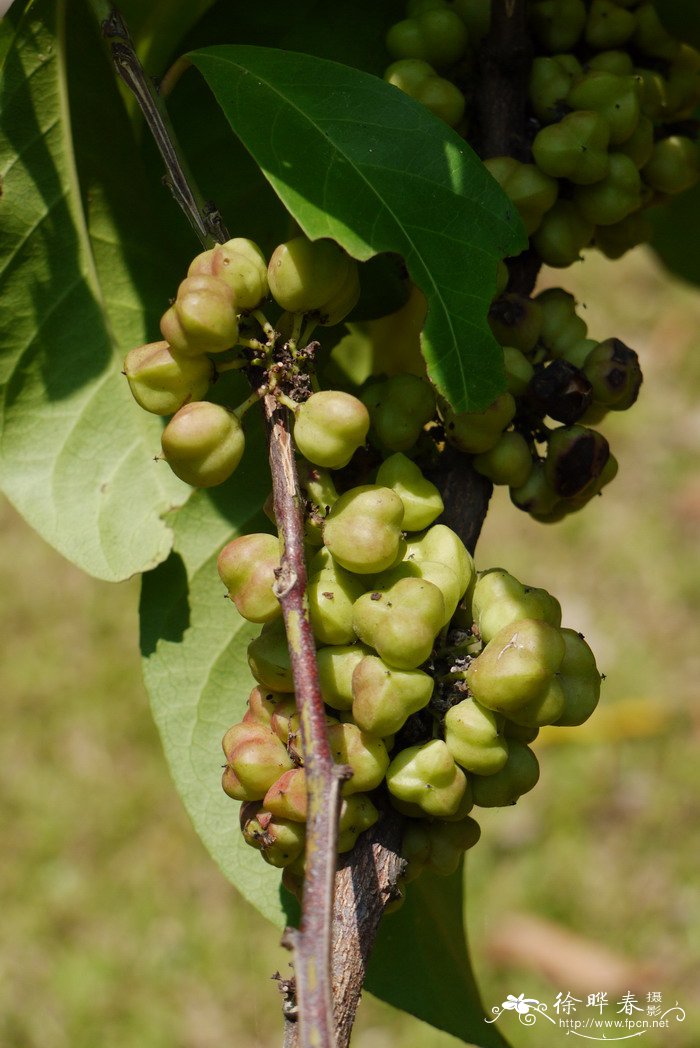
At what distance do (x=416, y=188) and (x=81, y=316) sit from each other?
17.2 inches

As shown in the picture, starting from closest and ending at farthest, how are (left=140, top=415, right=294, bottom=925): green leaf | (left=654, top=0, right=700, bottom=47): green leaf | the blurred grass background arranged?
(left=140, top=415, right=294, bottom=925): green leaf < (left=654, top=0, right=700, bottom=47): green leaf < the blurred grass background

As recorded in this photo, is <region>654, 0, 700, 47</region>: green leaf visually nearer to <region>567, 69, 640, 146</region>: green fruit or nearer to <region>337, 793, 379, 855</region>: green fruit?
<region>567, 69, 640, 146</region>: green fruit

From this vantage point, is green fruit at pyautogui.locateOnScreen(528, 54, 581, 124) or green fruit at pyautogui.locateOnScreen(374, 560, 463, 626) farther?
green fruit at pyautogui.locateOnScreen(528, 54, 581, 124)

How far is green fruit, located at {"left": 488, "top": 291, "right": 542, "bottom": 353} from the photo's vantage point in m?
1.11

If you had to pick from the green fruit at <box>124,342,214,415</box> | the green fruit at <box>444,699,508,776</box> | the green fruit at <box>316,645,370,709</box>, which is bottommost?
the green fruit at <box>444,699,508,776</box>

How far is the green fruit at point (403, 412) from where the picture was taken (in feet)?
3.37

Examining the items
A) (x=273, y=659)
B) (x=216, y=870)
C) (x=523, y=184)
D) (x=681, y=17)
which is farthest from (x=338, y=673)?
(x=216, y=870)

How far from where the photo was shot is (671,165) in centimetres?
127

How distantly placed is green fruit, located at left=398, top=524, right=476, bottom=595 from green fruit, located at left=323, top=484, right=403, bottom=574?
0.06 metres

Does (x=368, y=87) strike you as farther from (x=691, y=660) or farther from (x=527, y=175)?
(x=691, y=660)

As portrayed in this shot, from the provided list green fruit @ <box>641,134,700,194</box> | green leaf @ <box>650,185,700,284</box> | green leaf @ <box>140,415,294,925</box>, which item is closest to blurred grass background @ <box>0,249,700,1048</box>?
green leaf @ <box>140,415,294,925</box>

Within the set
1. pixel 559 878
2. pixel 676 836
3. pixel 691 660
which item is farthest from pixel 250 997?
pixel 691 660

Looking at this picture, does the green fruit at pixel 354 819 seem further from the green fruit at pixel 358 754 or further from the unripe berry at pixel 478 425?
the unripe berry at pixel 478 425

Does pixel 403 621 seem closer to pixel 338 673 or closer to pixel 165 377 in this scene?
pixel 338 673
